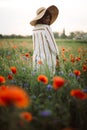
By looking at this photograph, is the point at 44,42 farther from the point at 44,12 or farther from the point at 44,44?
the point at 44,12

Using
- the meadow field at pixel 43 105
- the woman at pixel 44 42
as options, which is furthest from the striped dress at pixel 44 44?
the meadow field at pixel 43 105

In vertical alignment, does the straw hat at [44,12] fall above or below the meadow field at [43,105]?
above

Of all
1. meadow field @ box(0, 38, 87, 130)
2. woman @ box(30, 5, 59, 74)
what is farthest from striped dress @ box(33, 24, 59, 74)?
meadow field @ box(0, 38, 87, 130)

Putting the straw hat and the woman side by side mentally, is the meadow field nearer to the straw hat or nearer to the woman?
the woman

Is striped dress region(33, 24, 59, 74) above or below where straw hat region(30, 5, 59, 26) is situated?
below

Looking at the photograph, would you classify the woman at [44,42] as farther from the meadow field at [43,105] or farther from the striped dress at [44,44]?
the meadow field at [43,105]

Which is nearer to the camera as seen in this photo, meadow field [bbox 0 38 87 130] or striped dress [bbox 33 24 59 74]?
meadow field [bbox 0 38 87 130]

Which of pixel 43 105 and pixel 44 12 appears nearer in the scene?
pixel 43 105

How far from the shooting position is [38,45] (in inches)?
139

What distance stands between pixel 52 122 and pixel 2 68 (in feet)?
6.25

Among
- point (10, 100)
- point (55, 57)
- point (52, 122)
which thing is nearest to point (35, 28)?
point (55, 57)

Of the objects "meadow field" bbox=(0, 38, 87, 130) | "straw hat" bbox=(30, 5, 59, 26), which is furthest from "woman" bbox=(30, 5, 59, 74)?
"meadow field" bbox=(0, 38, 87, 130)

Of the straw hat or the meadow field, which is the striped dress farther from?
the meadow field

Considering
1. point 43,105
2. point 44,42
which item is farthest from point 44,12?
point 43,105
